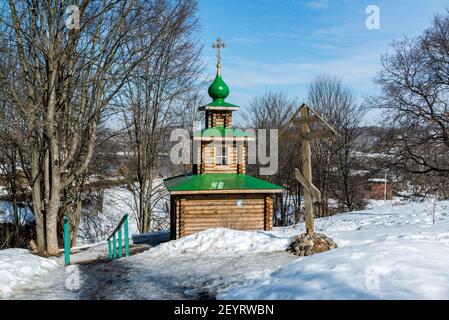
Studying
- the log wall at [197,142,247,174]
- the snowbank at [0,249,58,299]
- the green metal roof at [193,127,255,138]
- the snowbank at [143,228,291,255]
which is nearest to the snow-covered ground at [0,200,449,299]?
the snowbank at [143,228,291,255]

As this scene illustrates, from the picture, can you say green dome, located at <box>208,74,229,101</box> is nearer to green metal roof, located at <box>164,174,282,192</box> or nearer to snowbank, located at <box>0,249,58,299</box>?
green metal roof, located at <box>164,174,282,192</box>

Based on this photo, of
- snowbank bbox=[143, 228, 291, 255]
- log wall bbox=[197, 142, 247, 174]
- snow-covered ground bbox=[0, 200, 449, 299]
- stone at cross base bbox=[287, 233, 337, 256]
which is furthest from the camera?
log wall bbox=[197, 142, 247, 174]

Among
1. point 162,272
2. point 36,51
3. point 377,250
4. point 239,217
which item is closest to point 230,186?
point 239,217

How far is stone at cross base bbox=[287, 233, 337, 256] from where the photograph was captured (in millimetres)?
7867

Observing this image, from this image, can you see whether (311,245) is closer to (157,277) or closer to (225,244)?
(225,244)

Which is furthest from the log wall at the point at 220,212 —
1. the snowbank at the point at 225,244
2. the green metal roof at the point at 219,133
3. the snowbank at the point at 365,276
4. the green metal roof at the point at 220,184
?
the snowbank at the point at 365,276

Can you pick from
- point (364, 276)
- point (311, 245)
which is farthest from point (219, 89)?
point (364, 276)

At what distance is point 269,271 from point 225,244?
3135 mm

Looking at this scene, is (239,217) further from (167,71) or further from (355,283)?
(167,71)

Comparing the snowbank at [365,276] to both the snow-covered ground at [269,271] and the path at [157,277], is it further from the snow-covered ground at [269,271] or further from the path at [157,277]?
the path at [157,277]

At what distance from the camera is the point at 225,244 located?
31.3 feet

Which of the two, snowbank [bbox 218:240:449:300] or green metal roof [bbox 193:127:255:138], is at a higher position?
green metal roof [bbox 193:127:255:138]

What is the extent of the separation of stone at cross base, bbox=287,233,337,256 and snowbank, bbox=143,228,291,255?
1.87ft
